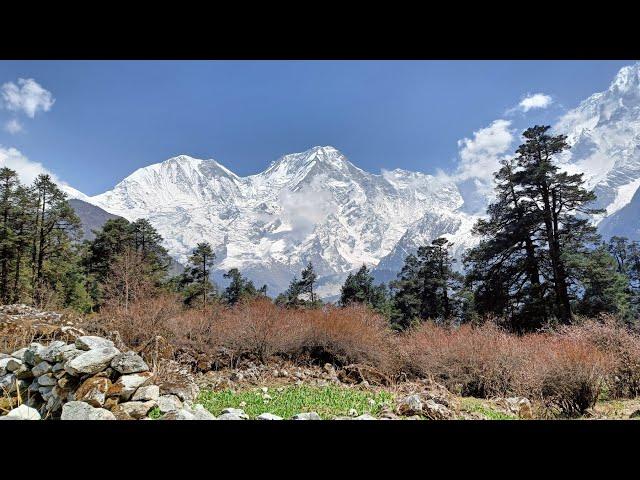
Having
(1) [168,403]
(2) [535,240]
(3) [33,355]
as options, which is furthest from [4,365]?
(2) [535,240]

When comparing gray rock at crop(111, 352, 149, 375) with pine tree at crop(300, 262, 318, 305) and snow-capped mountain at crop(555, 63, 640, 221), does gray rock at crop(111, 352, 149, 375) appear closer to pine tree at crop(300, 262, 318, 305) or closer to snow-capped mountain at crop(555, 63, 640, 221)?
pine tree at crop(300, 262, 318, 305)

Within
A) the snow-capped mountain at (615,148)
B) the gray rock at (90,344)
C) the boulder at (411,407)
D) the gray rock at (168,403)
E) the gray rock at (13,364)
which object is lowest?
the boulder at (411,407)

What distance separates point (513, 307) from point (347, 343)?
886cm

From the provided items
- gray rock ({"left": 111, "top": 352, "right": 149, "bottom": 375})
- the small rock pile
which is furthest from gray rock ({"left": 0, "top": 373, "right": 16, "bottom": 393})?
gray rock ({"left": 111, "top": 352, "right": 149, "bottom": 375})

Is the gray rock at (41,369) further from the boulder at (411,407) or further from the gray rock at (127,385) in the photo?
the boulder at (411,407)

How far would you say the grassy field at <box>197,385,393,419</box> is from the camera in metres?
6.53

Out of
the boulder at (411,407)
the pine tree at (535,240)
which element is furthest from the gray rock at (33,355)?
the pine tree at (535,240)

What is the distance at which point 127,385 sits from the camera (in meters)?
5.61

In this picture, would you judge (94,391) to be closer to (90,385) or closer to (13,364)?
(90,385)

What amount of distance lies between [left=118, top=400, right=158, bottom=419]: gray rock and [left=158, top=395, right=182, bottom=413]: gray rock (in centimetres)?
18

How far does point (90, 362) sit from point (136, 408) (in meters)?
1.05

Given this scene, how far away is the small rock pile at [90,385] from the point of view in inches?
207

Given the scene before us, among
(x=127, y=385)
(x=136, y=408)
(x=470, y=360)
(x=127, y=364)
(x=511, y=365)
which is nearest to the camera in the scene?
(x=136, y=408)
